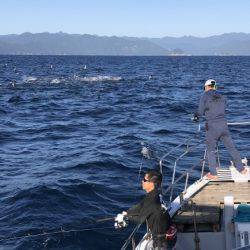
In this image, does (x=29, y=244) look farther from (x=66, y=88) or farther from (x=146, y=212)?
(x=66, y=88)

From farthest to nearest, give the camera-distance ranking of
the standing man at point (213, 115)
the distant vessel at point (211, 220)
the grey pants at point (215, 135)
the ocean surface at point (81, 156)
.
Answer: the ocean surface at point (81, 156)
the grey pants at point (215, 135)
the standing man at point (213, 115)
the distant vessel at point (211, 220)

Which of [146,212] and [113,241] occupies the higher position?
[146,212]

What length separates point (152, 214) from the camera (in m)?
7.87

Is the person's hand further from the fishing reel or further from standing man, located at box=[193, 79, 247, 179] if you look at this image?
standing man, located at box=[193, 79, 247, 179]

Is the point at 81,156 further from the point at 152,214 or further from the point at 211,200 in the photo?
the point at 152,214

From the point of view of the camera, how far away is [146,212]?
786 cm

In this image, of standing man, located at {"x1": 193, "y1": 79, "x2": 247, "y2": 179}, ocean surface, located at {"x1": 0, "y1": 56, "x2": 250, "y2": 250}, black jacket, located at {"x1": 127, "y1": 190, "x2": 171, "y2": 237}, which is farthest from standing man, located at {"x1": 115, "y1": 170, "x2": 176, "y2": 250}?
ocean surface, located at {"x1": 0, "y1": 56, "x2": 250, "y2": 250}

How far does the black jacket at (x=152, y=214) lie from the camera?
7.83 metres

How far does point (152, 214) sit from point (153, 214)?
0.05ft

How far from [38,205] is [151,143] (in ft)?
32.4

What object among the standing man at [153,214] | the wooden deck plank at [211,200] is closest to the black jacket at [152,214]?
the standing man at [153,214]

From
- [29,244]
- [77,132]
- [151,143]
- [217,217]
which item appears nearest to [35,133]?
[77,132]

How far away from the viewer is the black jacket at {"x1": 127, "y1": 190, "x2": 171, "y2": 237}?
783 cm

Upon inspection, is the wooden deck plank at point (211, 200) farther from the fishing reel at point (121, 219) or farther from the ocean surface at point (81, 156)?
the fishing reel at point (121, 219)
